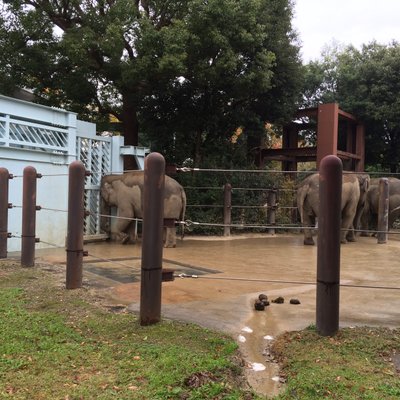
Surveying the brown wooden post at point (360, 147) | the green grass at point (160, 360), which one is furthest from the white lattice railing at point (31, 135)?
the brown wooden post at point (360, 147)

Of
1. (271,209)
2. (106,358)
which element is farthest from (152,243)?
(271,209)

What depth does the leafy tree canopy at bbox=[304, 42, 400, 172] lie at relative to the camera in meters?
17.1

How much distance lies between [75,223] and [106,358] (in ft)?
6.78

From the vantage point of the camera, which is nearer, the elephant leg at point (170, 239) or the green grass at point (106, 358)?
the green grass at point (106, 358)

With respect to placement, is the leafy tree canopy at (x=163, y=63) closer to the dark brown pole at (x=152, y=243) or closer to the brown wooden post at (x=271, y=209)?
the brown wooden post at (x=271, y=209)

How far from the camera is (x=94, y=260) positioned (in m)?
7.09

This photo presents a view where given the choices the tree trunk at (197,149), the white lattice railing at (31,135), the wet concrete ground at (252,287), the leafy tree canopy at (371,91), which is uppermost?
the leafy tree canopy at (371,91)

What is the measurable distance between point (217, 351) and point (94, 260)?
429 centimetres

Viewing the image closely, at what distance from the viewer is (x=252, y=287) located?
529cm

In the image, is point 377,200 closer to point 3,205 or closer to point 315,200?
point 315,200

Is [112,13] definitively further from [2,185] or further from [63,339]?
[63,339]

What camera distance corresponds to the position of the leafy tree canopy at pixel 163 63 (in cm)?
1049

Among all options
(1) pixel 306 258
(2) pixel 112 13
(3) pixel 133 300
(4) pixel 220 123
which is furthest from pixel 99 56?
(3) pixel 133 300

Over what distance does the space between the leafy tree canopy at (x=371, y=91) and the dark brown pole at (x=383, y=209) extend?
6.50 meters
